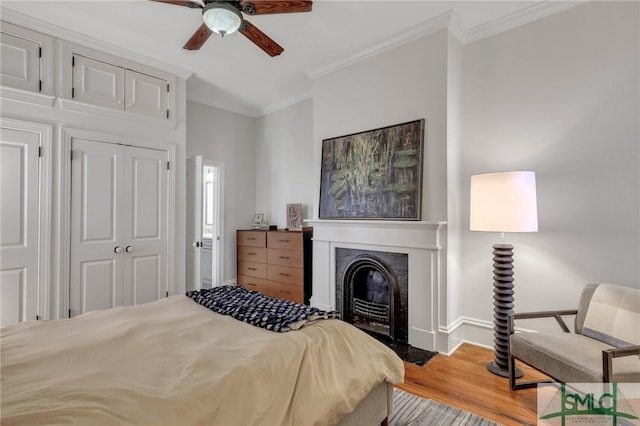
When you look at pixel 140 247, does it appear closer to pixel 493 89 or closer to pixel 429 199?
pixel 429 199

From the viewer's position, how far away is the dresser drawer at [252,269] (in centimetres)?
442

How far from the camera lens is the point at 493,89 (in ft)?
9.52

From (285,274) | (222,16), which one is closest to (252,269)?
(285,274)

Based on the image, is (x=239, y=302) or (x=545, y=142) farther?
(x=545, y=142)

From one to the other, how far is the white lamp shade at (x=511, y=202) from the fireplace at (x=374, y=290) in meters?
0.91

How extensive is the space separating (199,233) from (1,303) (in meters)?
1.82

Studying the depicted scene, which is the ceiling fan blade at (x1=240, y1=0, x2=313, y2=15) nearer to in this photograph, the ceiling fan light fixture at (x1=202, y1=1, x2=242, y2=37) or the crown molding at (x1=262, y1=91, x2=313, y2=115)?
the ceiling fan light fixture at (x1=202, y1=1, x2=242, y2=37)

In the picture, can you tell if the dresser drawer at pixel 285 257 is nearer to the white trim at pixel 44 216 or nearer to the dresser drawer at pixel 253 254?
the dresser drawer at pixel 253 254

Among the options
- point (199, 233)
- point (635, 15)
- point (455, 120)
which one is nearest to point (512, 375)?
point (455, 120)

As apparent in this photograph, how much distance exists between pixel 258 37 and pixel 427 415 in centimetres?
288

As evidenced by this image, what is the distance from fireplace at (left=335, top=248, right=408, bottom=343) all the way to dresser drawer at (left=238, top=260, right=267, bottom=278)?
1342 mm

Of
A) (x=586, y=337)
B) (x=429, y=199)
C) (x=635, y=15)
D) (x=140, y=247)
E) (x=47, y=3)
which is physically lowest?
(x=586, y=337)

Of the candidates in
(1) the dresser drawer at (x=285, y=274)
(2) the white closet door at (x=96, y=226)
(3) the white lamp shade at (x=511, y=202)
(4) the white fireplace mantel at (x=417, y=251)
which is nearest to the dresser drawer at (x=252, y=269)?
(1) the dresser drawer at (x=285, y=274)

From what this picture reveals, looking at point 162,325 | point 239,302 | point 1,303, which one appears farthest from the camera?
point 1,303
